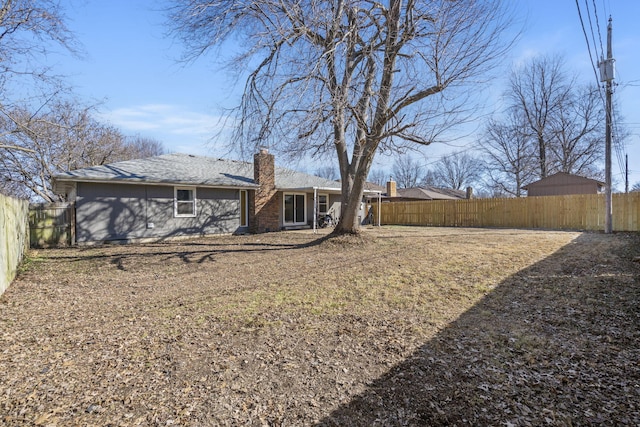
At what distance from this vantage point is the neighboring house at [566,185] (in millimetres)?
22438

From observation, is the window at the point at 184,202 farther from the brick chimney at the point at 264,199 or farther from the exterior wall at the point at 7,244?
the exterior wall at the point at 7,244

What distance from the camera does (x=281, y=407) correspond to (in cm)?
253

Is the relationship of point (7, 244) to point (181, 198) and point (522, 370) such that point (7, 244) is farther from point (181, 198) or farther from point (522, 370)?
point (522, 370)

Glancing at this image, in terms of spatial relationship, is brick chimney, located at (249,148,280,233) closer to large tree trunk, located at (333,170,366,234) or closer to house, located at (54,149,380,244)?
house, located at (54,149,380,244)

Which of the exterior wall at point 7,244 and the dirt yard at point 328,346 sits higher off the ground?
the exterior wall at point 7,244

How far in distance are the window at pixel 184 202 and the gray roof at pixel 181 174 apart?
499 mm

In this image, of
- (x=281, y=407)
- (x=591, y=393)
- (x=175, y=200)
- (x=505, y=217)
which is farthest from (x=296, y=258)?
(x=505, y=217)

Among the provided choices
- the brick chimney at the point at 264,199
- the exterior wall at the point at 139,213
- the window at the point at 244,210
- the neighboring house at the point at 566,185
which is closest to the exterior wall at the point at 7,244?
the exterior wall at the point at 139,213

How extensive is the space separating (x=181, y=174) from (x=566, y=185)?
81.0 ft

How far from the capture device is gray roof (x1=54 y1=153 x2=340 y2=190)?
11.3 metres

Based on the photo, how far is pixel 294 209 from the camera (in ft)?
56.0

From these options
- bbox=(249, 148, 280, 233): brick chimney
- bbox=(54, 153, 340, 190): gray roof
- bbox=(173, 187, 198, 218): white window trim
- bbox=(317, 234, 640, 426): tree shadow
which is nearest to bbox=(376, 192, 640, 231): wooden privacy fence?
bbox=(54, 153, 340, 190): gray roof

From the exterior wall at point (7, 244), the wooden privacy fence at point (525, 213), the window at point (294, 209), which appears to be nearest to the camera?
the exterior wall at point (7, 244)

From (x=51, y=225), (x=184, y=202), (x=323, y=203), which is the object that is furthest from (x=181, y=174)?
(x=323, y=203)
